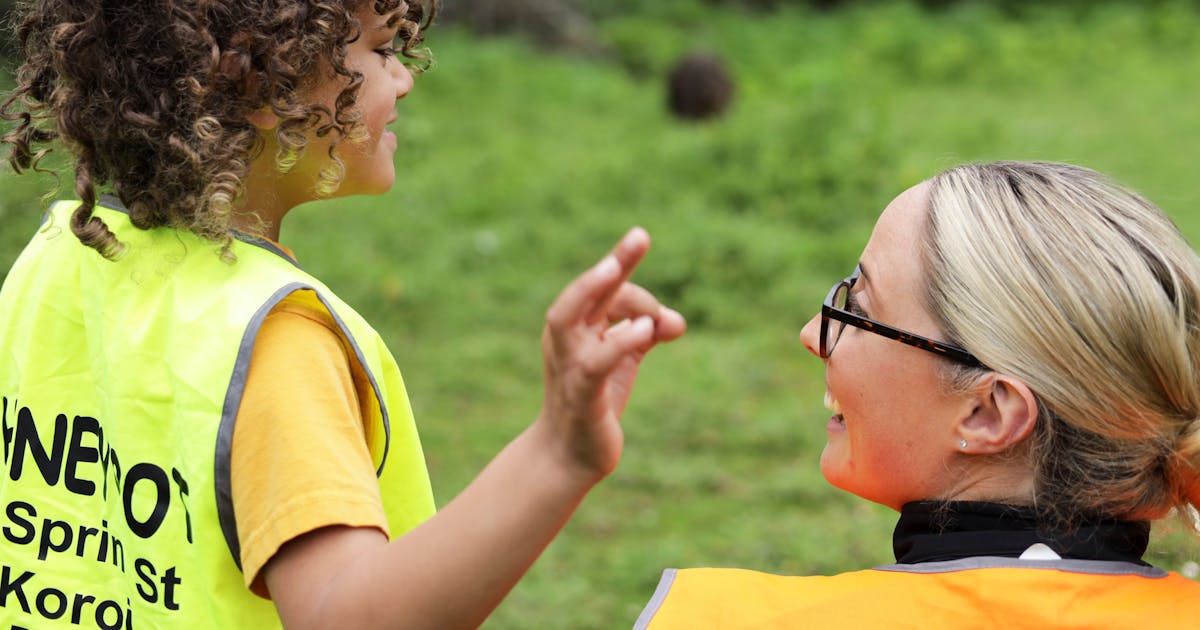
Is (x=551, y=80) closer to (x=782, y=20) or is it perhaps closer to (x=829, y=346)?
(x=782, y=20)

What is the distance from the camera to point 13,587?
1.89 meters

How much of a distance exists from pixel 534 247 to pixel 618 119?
375 centimetres

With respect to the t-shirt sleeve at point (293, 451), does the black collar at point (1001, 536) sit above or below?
below

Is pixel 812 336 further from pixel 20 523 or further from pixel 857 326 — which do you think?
pixel 20 523

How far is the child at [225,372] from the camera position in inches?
57.4

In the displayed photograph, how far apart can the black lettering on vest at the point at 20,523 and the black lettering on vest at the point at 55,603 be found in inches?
3.1

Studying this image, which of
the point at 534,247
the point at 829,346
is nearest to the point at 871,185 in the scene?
the point at 534,247

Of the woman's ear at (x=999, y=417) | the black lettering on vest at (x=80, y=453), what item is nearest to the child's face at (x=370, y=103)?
the black lettering on vest at (x=80, y=453)

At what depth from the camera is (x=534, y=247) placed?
775cm

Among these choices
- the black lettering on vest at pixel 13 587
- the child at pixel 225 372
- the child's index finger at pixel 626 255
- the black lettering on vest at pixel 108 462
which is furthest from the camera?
the black lettering on vest at pixel 13 587

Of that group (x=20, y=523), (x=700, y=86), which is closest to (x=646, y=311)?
(x=20, y=523)

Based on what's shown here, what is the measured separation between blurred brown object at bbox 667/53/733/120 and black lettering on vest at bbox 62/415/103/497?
9509mm

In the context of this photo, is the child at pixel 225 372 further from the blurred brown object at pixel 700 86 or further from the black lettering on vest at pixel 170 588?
the blurred brown object at pixel 700 86

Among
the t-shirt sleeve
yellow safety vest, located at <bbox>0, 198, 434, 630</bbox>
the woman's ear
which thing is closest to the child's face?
yellow safety vest, located at <bbox>0, 198, 434, 630</bbox>
